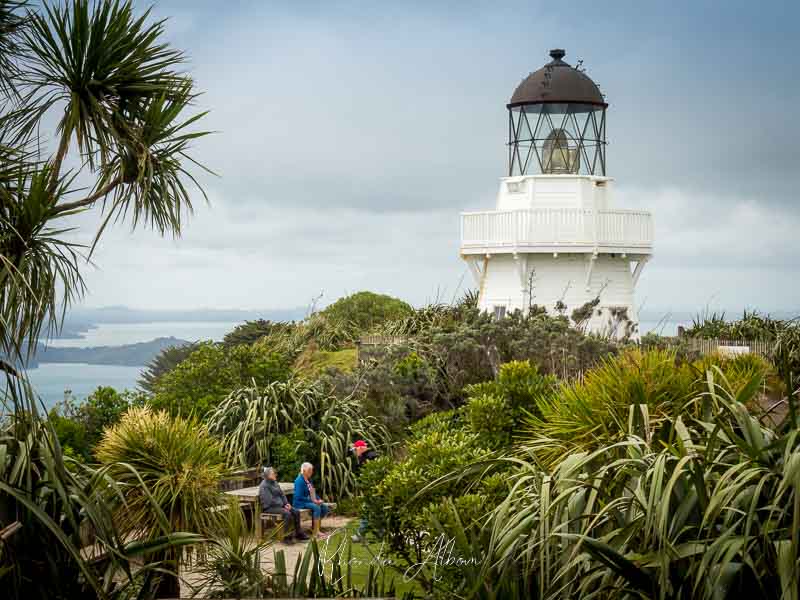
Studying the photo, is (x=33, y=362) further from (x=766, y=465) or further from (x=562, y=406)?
(x=766, y=465)

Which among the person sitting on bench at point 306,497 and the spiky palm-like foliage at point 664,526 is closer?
the spiky palm-like foliage at point 664,526

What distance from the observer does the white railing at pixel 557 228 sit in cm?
2420

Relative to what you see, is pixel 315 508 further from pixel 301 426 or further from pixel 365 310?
pixel 365 310

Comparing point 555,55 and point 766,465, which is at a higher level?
point 555,55

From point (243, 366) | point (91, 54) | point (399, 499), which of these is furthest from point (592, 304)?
point (91, 54)

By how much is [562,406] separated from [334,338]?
18.6 metres

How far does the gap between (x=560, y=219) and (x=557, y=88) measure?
278cm

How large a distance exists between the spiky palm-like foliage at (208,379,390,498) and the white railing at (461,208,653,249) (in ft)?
28.8

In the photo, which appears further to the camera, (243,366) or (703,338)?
(703,338)

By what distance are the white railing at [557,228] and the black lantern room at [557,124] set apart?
3.62 feet

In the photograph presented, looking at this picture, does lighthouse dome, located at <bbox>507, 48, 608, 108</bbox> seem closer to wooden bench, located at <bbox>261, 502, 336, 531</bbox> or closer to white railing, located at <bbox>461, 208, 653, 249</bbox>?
white railing, located at <bbox>461, 208, 653, 249</bbox>

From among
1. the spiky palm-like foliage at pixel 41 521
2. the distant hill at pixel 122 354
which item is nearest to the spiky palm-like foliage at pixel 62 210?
the spiky palm-like foliage at pixel 41 521

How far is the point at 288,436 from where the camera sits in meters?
15.5

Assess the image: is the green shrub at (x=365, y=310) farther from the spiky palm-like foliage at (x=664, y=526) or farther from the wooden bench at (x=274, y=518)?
the spiky palm-like foliage at (x=664, y=526)
